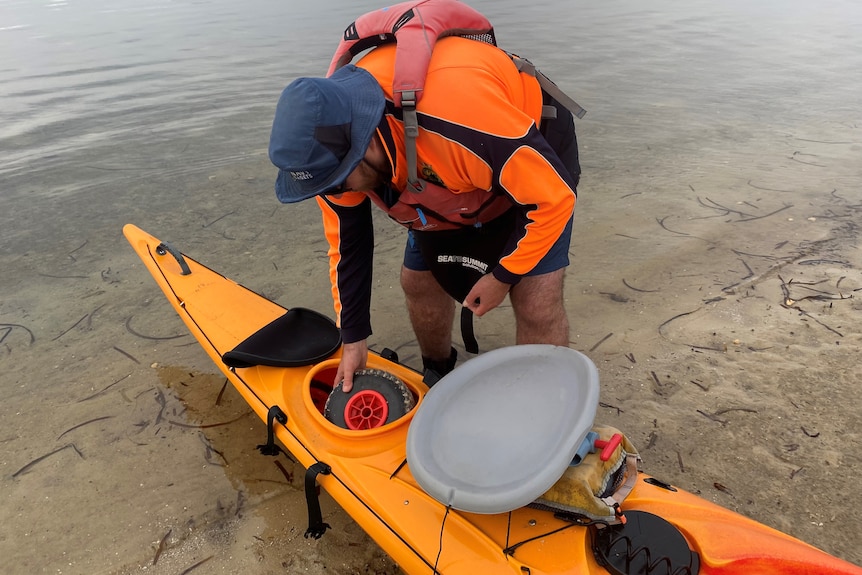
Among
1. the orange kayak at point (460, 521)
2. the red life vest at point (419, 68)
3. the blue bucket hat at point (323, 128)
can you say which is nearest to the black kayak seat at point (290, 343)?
the orange kayak at point (460, 521)

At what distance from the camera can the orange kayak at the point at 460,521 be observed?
5.56 ft

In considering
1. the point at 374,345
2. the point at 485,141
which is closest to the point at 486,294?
the point at 485,141

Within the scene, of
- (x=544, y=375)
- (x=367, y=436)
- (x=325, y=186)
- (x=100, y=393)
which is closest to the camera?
(x=325, y=186)

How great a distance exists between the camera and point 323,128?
1.61 metres

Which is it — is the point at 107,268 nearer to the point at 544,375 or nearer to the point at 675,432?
the point at 544,375

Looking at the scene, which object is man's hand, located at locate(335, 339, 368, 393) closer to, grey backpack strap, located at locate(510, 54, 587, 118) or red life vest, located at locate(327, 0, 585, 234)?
red life vest, located at locate(327, 0, 585, 234)

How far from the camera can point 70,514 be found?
2.53 m

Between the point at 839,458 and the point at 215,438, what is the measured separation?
293cm

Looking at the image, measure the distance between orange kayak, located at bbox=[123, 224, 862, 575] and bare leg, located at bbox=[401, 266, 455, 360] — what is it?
33 centimetres

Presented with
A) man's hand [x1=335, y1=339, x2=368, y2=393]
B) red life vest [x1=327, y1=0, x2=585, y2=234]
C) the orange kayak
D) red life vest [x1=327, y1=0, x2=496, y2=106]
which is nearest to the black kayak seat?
the orange kayak

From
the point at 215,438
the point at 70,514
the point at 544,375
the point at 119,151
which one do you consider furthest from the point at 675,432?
→ the point at 119,151

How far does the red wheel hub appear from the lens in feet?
7.66

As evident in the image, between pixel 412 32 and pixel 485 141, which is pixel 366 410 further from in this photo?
pixel 412 32

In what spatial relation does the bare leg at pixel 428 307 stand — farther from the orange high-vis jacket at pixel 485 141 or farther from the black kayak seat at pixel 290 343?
the orange high-vis jacket at pixel 485 141
